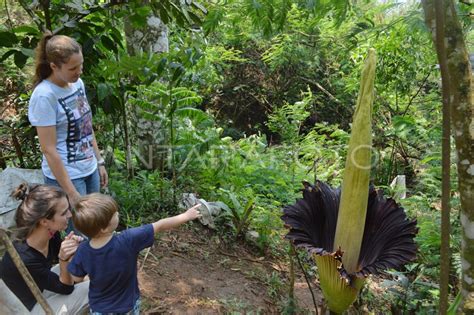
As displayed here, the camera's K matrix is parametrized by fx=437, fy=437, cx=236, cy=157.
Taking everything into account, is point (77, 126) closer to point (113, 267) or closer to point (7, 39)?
point (113, 267)

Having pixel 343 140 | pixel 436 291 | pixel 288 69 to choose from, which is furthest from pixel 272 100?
pixel 436 291

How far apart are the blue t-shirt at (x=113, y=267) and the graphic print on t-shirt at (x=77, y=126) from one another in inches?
24.0

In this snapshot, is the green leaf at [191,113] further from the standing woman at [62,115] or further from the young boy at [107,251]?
the young boy at [107,251]

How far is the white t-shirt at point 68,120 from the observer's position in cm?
186

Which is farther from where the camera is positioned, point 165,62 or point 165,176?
point 165,176

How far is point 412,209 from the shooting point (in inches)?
138

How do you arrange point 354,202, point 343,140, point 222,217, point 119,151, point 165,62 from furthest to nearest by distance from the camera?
point 343,140 → point 119,151 → point 222,217 → point 165,62 → point 354,202

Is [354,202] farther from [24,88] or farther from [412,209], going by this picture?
[24,88]

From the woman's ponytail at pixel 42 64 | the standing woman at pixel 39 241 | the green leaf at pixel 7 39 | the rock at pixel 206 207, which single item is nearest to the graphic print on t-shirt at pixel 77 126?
the woman's ponytail at pixel 42 64

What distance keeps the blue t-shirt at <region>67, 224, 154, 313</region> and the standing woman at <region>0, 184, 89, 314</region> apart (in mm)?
133

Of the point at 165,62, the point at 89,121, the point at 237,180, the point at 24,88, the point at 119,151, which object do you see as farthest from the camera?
the point at 24,88

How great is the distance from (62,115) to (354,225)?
1327 millimetres

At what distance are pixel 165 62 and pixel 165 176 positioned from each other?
147cm

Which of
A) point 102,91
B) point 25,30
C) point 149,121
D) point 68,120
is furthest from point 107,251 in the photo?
point 149,121
